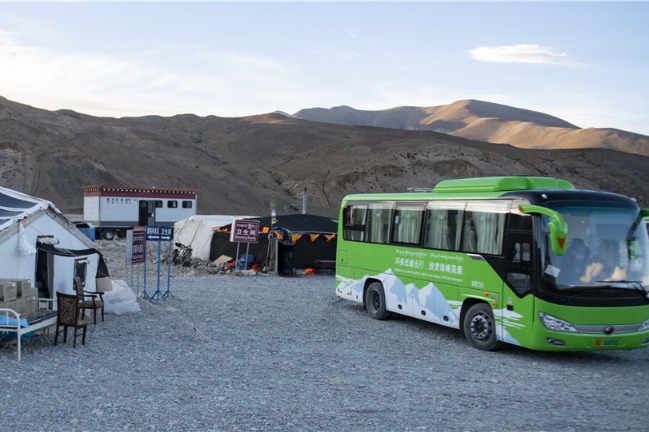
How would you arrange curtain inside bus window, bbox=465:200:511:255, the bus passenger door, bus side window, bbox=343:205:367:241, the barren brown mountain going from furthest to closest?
the barren brown mountain < bus side window, bbox=343:205:367:241 < curtain inside bus window, bbox=465:200:511:255 < the bus passenger door

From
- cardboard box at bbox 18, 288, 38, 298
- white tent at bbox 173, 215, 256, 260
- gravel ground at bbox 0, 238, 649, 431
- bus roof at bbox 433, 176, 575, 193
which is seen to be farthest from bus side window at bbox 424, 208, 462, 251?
white tent at bbox 173, 215, 256, 260

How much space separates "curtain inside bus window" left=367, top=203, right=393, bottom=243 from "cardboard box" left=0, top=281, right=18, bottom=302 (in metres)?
7.52

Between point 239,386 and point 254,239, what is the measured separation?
1397 centimetres

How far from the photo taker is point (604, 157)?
101m

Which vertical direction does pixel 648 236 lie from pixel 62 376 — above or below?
above

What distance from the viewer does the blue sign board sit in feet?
57.3

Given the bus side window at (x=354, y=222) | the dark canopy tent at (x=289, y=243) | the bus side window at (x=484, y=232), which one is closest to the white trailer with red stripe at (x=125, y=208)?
the dark canopy tent at (x=289, y=243)

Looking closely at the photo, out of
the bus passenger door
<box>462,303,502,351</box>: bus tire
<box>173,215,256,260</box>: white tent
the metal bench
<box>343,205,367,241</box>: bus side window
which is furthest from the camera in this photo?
<box>173,215,256,260</box>: white tent

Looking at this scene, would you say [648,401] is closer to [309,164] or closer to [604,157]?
[309,164]

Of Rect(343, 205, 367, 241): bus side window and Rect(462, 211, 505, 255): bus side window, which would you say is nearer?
Rect(462, 211, 505, 255): bus side window

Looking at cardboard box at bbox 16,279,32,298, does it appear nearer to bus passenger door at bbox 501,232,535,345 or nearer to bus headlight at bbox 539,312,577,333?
bus passenger door at bbox 501,232,535,345

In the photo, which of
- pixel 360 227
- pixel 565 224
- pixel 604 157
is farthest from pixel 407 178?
pixel 565 224

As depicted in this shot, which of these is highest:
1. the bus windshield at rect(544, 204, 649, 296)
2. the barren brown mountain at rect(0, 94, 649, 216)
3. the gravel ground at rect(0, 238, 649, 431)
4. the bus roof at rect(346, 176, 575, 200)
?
the barren brown mountain at rect(0, 94, 649, 216)

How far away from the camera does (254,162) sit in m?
98.4
